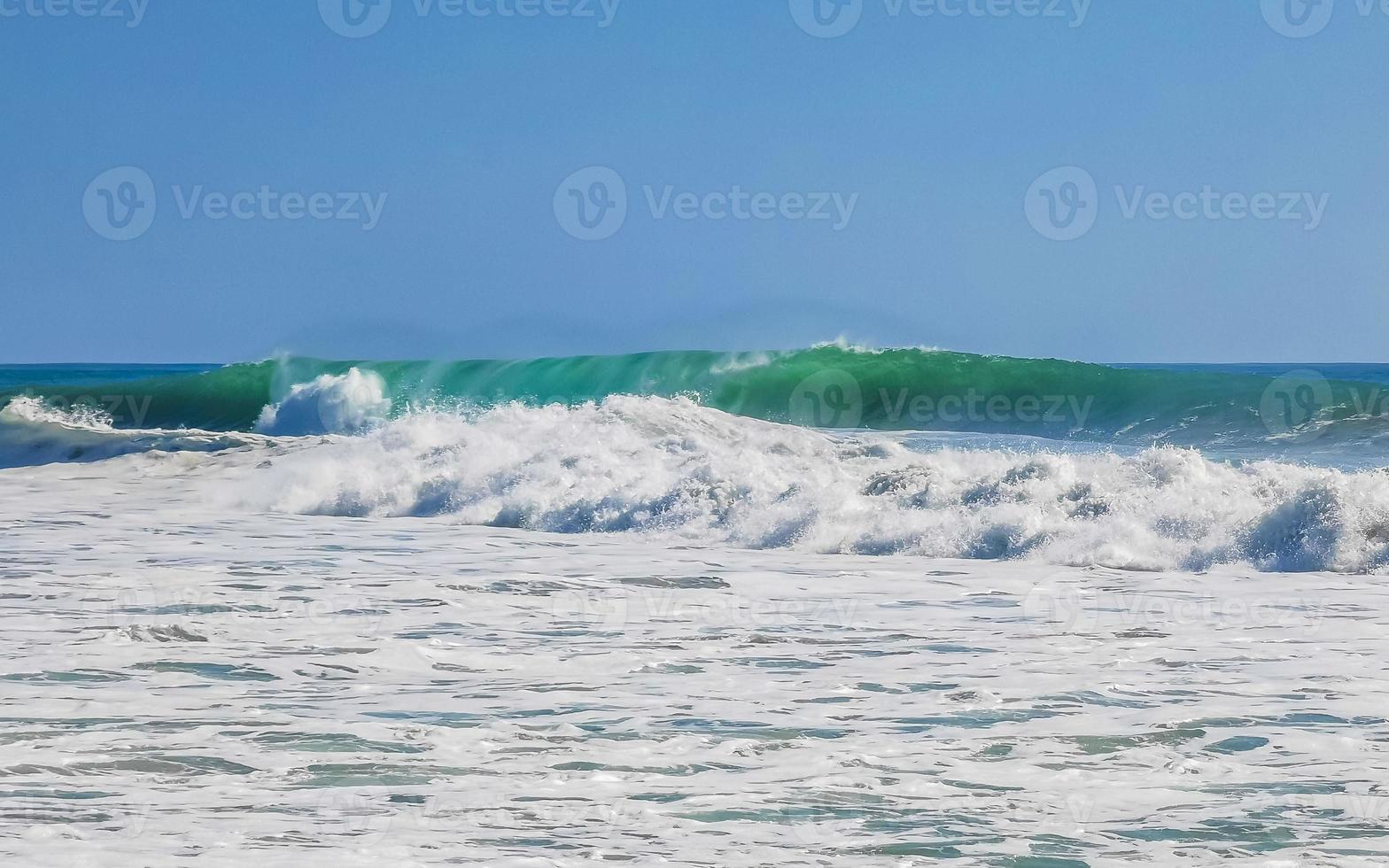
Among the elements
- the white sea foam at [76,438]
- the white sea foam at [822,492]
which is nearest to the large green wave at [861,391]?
the white sea foam at [76,438]

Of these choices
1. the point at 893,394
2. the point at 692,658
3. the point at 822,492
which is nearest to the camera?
the point at 692,658

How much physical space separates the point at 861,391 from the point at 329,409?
995 centimetres

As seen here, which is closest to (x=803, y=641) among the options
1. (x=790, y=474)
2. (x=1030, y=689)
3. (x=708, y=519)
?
(x=1030, y=689)

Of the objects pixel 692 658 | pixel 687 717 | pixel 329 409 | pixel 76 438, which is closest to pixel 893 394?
pixel 329 409

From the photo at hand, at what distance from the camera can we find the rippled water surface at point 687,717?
371cm

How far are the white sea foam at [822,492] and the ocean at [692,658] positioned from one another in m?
0.04

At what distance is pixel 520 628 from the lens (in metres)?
6.82

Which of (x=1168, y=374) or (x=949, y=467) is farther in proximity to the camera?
(x=1168, y=374)

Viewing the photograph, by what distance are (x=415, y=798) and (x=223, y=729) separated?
1.06 m

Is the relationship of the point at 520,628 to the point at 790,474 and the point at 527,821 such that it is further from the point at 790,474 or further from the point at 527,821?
the point at 790,474

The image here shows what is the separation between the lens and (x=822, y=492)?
11.2 metres

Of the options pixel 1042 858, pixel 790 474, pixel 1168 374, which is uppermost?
pixel 1168 374

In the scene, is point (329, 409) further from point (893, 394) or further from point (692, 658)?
point (692, 658)

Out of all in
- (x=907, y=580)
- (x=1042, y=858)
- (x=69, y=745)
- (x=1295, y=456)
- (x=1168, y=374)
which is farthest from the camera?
(x=1168, y=374)
